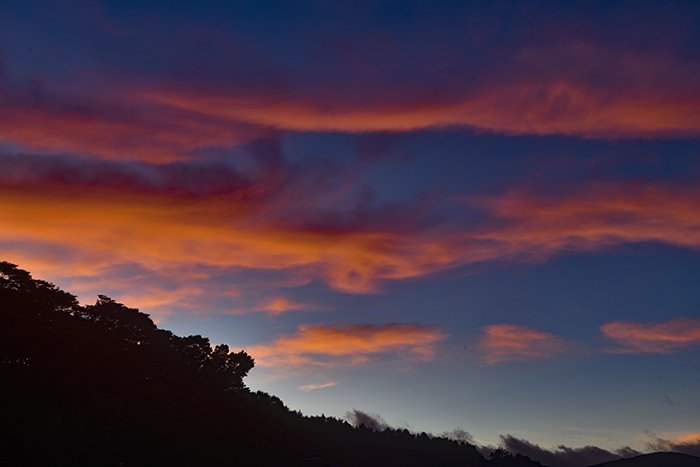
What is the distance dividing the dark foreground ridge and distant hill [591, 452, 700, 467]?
13.8 ft

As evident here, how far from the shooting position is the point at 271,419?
113m

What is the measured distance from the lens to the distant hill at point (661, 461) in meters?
126

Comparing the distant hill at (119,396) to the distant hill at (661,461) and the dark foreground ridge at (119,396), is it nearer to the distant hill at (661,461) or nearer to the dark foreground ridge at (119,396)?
the dark foreground ridge at (119,396)

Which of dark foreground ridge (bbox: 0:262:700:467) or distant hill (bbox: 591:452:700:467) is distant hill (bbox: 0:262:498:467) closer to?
dark foreground ridge (bbox: 0:262:700:467)

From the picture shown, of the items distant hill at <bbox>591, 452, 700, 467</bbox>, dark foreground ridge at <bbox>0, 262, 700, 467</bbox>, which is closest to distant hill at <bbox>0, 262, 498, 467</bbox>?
dark foreground ridge at <bbox>0, 262, 700, 467</bbox>

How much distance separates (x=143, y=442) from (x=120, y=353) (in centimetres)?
1919

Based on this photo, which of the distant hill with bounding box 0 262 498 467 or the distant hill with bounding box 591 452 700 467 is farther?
the distant hill with bounding box 591 452 700 467

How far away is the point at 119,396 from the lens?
76.1 m

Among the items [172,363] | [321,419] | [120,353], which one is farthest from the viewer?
[321,419]

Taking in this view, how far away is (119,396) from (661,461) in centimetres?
10689

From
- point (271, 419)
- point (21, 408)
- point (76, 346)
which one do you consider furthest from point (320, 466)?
point (21, 408)

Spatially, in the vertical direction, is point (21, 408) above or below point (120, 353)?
below

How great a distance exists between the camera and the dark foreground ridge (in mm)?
63406

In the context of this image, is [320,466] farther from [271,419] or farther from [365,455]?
[365,455]
